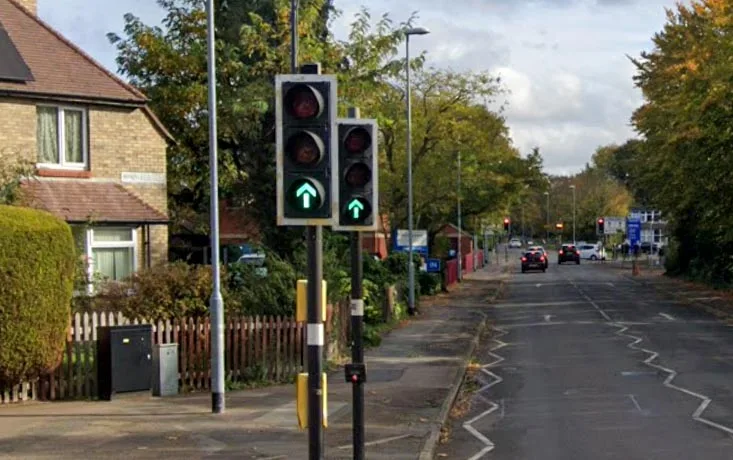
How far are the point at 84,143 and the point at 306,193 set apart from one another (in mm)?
15508

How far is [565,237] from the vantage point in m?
144

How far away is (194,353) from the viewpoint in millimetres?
16531

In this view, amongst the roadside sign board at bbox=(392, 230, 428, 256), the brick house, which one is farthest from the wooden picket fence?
the roadside sign board at bbox=(392, 230, 428, 256)

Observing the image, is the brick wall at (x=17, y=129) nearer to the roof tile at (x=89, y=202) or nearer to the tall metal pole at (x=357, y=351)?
the roof tile at (x=89, y=202)

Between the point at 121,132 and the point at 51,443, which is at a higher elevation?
the point at 121,132

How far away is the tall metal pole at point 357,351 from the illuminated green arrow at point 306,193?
1613 mm

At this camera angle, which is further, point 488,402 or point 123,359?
point 488,402

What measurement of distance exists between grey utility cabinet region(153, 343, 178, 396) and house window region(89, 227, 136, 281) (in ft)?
22.8

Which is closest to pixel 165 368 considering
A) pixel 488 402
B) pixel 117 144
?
pixel 488 402

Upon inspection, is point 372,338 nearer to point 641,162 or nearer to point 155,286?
point 155,286

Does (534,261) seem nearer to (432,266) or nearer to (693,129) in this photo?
(432,266)

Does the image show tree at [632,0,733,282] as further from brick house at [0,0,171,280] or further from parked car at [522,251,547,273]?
brick house at [0,0,171,280]

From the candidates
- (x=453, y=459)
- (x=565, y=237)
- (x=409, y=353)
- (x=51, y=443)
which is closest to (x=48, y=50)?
(x=409, y=353)

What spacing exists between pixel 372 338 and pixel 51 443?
13.3 meters
